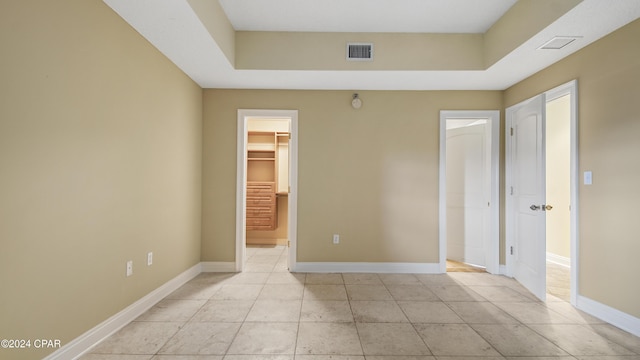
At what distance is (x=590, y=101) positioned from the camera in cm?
236

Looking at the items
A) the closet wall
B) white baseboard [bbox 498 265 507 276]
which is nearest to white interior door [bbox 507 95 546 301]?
white baseboard [bbox 498 265 507 276]

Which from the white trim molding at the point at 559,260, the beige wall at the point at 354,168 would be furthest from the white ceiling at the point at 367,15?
A: the white trim molding at the point at 559,260

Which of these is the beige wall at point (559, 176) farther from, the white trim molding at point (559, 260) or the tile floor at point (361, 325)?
the tile floor at point (361, 325)

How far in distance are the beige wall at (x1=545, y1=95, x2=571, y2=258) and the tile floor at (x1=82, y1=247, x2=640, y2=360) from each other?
1506 mm

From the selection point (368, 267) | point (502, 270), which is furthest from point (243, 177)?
point (502, 270)

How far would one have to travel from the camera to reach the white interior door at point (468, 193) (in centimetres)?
366

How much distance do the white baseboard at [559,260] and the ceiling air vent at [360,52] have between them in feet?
12.9

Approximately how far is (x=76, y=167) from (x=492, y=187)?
13.8ft

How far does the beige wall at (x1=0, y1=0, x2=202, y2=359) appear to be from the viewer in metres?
1.36

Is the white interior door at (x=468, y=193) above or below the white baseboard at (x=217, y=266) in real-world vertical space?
above

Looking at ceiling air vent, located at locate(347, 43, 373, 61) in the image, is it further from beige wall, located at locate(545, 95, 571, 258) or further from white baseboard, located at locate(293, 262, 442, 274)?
beige wall, located at locate(545, 95, 571, 258)

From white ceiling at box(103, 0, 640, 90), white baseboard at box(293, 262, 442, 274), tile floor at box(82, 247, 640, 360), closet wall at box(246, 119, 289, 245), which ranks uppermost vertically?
white ceiling at box(103, 0, 640, 90)

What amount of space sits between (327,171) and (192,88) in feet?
6.38

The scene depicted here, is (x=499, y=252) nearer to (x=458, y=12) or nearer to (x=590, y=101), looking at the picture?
(x=590, y=101)
